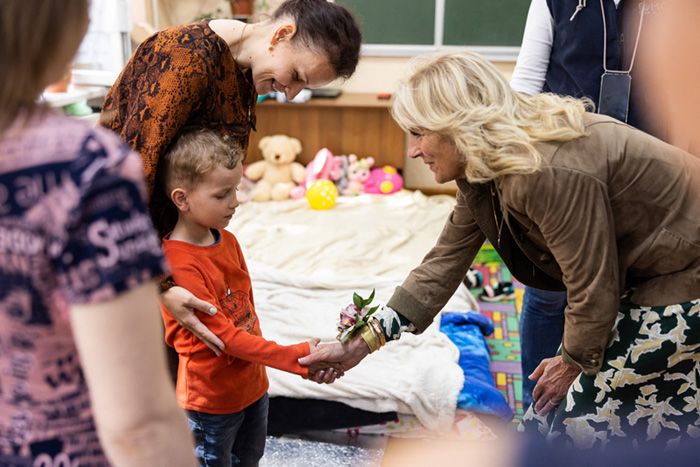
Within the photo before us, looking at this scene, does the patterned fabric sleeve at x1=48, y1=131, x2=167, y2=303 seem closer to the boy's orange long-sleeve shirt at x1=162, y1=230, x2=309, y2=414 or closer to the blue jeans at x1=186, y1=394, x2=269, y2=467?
the boy's orange long-sleeve shirt at x1=162, y1=230, x2=309, y2=414

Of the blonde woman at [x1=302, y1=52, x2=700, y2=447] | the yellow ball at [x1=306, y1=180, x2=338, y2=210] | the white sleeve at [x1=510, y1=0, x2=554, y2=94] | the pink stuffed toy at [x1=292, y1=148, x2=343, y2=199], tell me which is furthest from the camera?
the pink stuffed toy at [x1=292, y1=148, x2=343, y2=199]

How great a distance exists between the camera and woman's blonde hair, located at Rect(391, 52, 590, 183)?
138cm

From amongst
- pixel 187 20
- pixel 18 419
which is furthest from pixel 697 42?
pixel 187 20

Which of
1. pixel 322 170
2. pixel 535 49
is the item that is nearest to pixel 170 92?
pixel 535 49

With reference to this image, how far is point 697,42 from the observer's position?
3.17 feet

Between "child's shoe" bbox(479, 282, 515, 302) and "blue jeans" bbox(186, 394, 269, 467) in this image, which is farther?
"child's shoe" bbox(479, 282, 515, 302)

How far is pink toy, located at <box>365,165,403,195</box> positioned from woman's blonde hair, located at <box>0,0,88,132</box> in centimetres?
397

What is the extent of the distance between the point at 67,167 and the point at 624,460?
767 millimetres

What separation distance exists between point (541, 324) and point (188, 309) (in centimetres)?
113

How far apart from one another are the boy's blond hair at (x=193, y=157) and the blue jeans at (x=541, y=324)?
1061mm

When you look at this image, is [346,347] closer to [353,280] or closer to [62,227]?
[62,227]

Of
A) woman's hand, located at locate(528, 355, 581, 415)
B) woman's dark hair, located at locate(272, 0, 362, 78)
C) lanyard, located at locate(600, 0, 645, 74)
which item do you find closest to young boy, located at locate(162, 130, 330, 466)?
woman's dark hair, located at locate(272, 0, 362, 78)

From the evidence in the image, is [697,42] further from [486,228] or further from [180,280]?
[180,280]

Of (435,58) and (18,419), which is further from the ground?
(435,58)
